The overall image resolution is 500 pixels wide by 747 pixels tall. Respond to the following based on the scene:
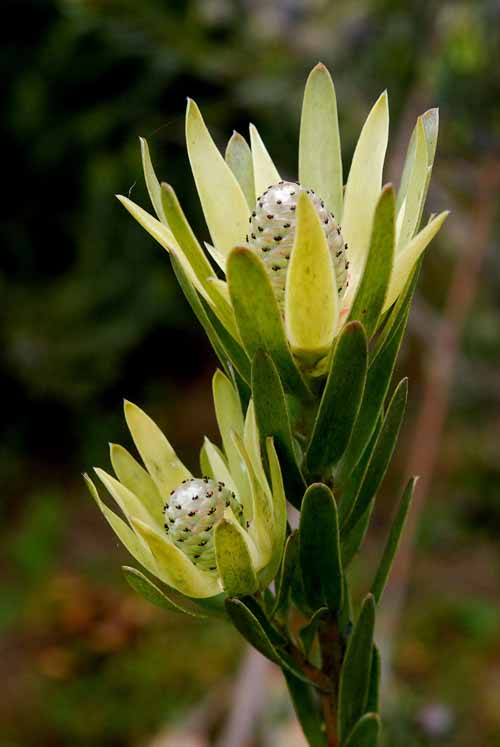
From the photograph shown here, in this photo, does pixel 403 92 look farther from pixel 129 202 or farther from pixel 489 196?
pixel 129 202

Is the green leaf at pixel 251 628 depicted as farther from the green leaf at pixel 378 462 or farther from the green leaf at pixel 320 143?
the green leaf at pixel 320 143

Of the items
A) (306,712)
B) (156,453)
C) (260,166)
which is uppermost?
(260,166)

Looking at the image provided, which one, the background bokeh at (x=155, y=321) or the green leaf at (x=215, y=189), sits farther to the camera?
the background bokeh at (x=155, y=321)

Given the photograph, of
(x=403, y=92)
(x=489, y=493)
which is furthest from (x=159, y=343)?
(x=403, y=92)

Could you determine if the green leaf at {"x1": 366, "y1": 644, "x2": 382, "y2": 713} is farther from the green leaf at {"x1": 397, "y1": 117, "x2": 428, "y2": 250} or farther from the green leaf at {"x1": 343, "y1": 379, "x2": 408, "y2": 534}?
the green leaf at {"x1": 397, "y1": 117, "x2": 428, "y2": 250}

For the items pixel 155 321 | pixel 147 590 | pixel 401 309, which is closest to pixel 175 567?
pixel 147 590

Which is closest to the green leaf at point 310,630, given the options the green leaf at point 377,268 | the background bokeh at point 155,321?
the green leaf at point 377,268

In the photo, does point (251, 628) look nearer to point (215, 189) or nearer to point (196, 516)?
point (196, 516)
